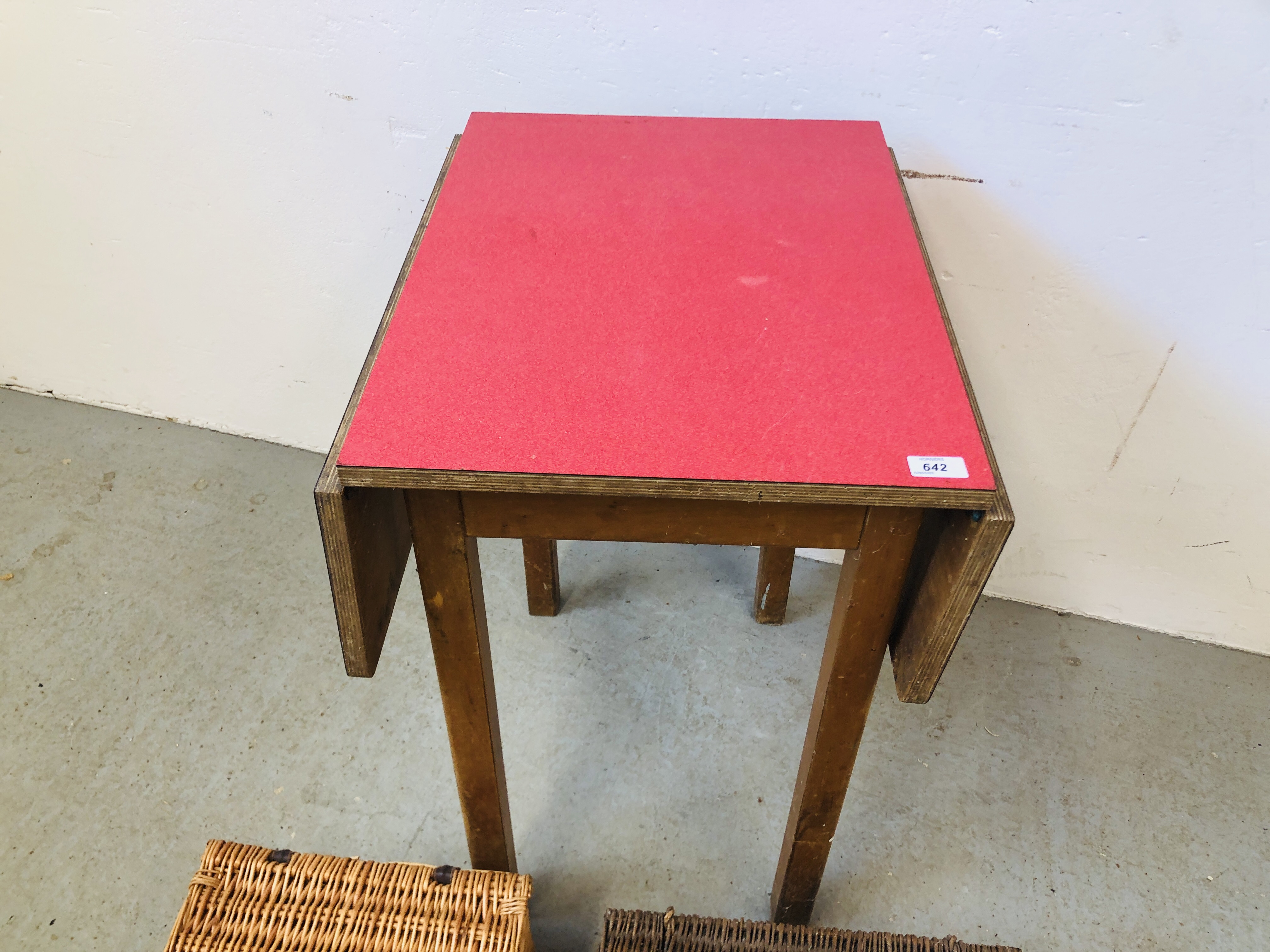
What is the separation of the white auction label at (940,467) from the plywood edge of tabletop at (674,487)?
2 cm

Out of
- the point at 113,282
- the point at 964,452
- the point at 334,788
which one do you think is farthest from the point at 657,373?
the point at 113,282

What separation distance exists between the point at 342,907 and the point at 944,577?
879 millimetres

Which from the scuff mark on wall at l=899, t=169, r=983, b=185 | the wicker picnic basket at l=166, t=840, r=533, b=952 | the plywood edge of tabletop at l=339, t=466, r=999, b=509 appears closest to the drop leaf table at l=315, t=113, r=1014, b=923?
the plywood edge of tabletop at l=339, t=466, r=999, b=509

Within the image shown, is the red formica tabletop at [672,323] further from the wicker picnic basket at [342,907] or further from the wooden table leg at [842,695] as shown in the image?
the wicker picnic basket at [342,907]

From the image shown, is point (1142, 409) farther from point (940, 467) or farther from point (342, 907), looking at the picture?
point (342, 907)

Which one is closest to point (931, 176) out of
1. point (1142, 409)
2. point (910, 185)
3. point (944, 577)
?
point (910, 185)

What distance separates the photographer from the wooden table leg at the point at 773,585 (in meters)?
1.70

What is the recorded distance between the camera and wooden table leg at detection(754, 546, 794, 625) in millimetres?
1699

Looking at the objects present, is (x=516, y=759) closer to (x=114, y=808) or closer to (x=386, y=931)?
(x=386, y=931)

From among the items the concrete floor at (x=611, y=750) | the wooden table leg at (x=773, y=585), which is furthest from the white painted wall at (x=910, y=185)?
the wooden table leg at (x=773, y=585)

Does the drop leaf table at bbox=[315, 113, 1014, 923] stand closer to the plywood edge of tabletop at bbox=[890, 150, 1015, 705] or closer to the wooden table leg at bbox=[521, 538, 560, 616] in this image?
the plywood edge of tabletop at bbox=[890, 150, 1015, 705]

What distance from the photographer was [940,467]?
0.81 m

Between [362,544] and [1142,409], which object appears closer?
[362,544]

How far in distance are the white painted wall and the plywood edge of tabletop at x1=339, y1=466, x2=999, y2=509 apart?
0.84 metres
